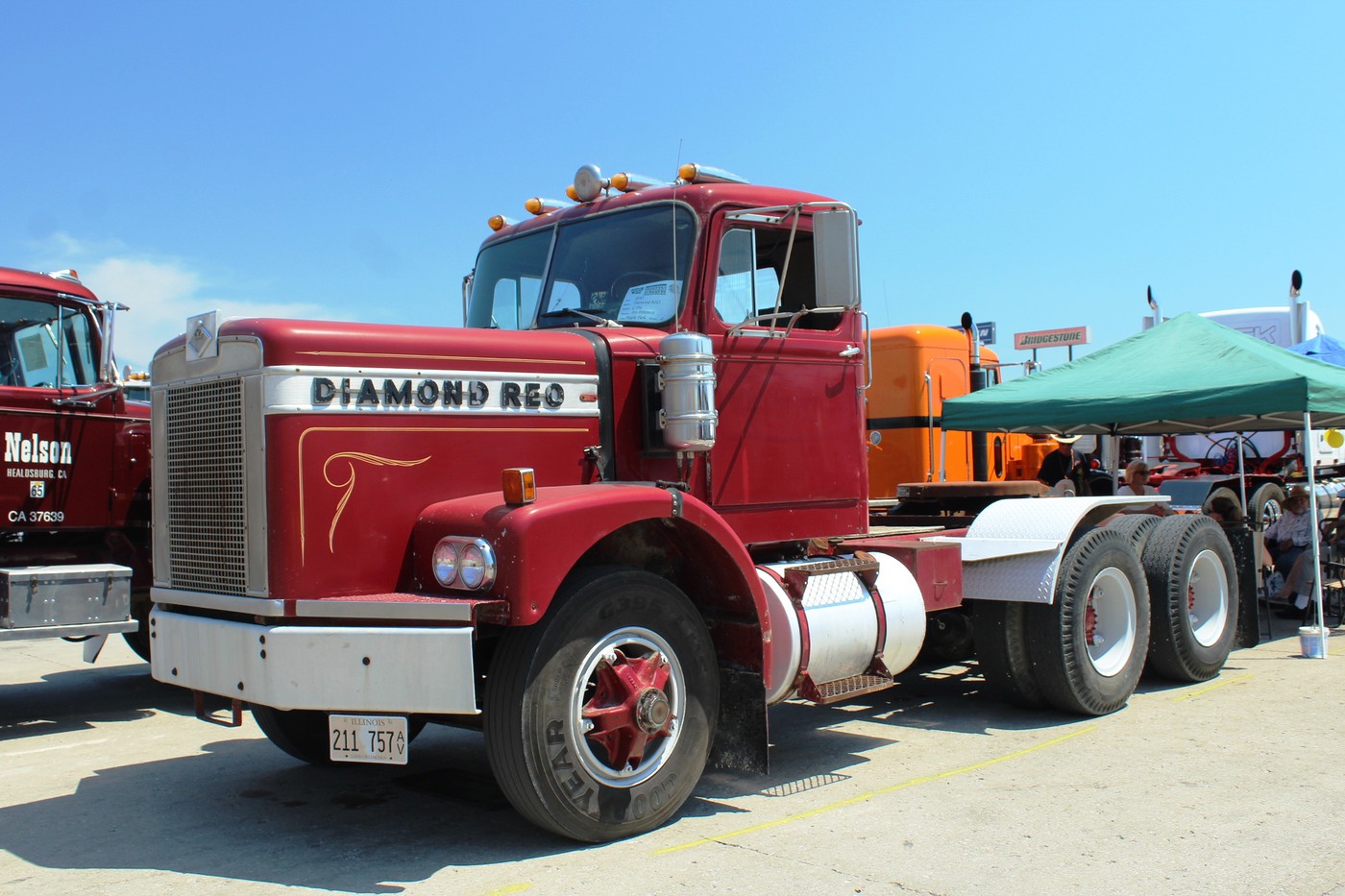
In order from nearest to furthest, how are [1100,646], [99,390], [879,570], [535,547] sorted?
1. [535,547]
2. [879,570]
3. [1100,646]
4. [99,390]

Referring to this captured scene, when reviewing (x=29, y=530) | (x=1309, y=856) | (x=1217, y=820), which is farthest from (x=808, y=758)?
(x=29, y=530)

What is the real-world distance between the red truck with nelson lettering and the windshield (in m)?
3.42

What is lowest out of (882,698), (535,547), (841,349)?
(882,698)

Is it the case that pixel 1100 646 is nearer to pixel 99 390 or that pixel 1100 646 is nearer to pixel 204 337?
pixel 204 337

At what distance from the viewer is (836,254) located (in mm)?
5523

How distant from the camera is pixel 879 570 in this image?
6.25 metres

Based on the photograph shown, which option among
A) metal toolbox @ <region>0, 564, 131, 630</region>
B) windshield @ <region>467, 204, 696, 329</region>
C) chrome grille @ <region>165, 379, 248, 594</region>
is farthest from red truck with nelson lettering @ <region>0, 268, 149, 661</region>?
windshield @ <region>467, 204, 696, 329</region>

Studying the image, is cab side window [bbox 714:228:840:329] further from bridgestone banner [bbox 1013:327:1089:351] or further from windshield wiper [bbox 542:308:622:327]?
bridgestone banner [bbox 1013:327:1089:351]

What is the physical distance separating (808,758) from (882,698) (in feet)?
6.18

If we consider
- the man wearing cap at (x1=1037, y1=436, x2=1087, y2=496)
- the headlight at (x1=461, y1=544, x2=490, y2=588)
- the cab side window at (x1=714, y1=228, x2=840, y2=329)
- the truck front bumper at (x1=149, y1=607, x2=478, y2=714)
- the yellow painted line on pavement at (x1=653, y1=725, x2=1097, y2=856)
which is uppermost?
the cab side window at (x1=714, y1=228, x2=840, y2=329)

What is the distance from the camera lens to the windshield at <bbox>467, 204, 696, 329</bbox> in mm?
5809

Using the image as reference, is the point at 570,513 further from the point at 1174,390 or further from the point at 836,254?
the point at 1174,390

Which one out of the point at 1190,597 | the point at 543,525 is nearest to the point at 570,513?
the point at 543,525

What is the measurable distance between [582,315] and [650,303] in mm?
357
